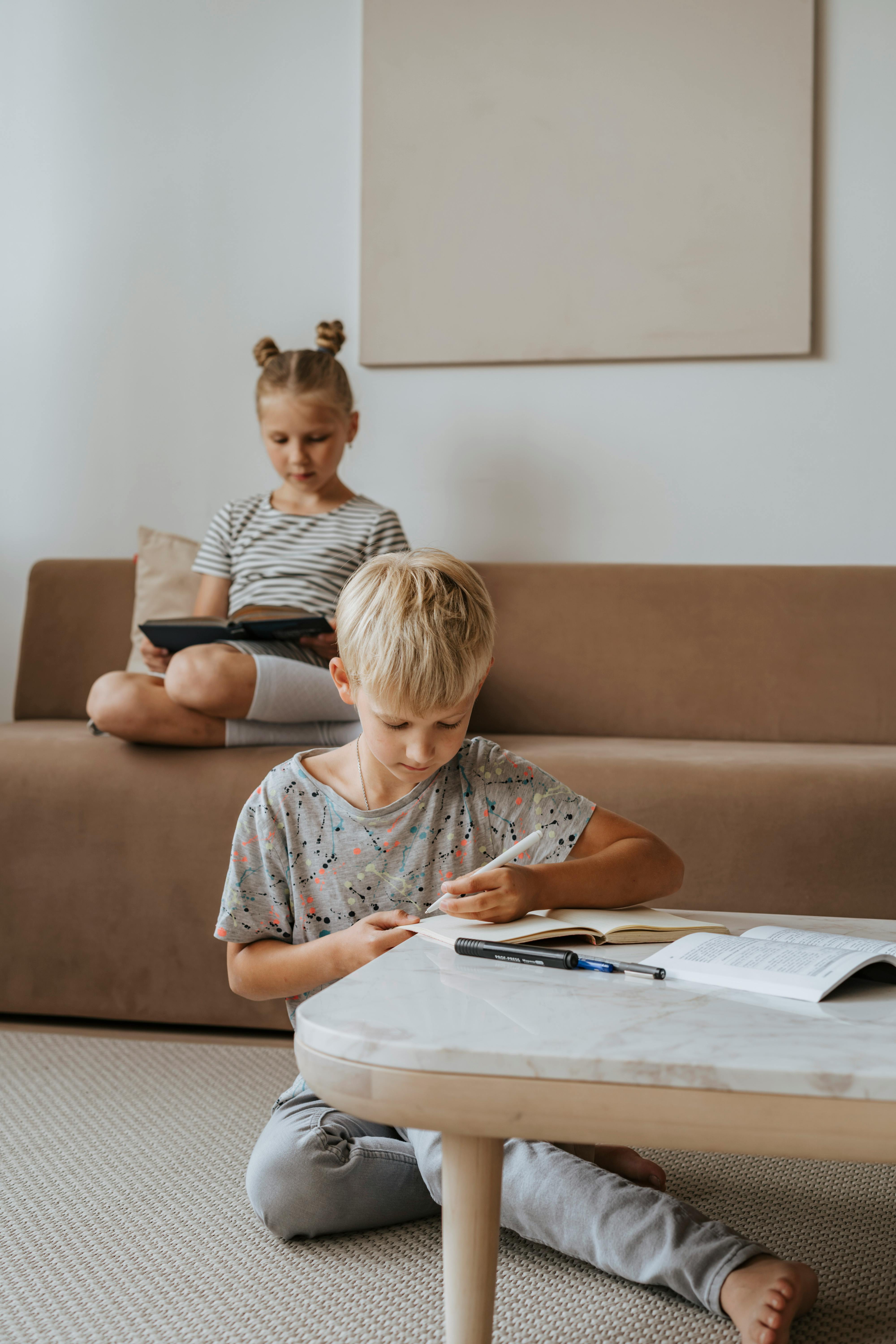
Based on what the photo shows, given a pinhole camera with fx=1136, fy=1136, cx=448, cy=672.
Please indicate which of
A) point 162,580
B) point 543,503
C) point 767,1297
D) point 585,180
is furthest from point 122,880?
point 585,180

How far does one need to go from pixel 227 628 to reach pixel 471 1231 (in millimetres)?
1258

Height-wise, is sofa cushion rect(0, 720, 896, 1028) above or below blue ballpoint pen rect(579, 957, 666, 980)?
below

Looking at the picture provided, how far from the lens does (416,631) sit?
98 centimetres

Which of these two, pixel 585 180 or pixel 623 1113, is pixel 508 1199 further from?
pixel 585 180

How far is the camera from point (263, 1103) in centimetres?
140

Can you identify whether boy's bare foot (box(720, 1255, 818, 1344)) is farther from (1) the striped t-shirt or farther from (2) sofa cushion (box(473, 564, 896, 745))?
(1) the striped t-shirt

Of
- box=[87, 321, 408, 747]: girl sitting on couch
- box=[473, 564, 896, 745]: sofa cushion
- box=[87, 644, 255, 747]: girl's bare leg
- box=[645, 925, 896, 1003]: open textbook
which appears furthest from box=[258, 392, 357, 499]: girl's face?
box=[645, 925, 896, 1003]: open textbook

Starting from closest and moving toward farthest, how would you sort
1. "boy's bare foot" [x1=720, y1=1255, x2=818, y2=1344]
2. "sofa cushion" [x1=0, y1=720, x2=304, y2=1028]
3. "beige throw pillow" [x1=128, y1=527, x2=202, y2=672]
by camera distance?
"boy's bare foot" [x1=720, y1=1255, x2=818, y2=1344] < "sofa cushion" [x1=0, y1=720, x2=304, y2=1028] < "beige throw pillow" [x1=128, y1=527, x2=202, y2=672]

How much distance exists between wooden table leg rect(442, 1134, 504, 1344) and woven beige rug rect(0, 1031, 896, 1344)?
22 centimetres

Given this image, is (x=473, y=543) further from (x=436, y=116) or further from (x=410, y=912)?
(x=410, y=912)

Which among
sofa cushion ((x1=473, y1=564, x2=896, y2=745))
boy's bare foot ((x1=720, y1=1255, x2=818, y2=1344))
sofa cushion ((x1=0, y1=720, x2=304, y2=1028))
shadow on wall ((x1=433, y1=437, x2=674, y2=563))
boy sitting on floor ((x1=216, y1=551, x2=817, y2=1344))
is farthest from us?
shadow on wall ((x1=433, y1=437, x2=674, y2=563))

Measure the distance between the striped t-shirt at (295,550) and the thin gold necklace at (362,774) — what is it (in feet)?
3.15

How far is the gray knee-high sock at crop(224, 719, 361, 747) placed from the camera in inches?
70.1

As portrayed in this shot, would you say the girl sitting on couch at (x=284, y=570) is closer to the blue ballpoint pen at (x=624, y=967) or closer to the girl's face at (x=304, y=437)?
the girl's face at (x=304, y=437)
